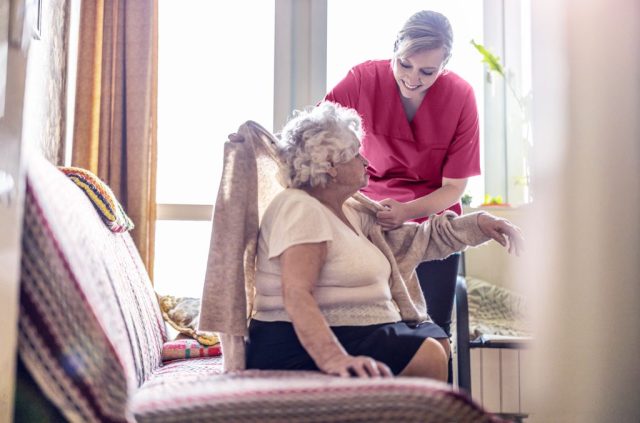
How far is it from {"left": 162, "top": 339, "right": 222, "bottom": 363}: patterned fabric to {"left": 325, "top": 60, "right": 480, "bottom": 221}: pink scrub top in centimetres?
73

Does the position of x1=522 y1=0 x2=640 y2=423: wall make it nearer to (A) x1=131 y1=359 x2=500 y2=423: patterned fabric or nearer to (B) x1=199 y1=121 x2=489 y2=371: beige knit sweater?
(A) x1=131 y1=359 x2=500 y2=423: patterned fabric

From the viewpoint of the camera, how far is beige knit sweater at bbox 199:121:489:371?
1.44 m

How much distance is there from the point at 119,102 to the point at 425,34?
158cm

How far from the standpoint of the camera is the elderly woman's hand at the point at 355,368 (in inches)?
47.9

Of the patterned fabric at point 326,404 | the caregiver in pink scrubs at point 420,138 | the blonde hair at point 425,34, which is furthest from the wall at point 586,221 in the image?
the caregiver in pink scrubs at point 420,138

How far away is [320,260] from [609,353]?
83 cm

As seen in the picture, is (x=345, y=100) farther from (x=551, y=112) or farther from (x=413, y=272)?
(x=551, y=112)

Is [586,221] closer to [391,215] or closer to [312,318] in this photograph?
[312,318]

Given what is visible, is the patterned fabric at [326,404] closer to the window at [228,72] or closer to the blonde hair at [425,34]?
the blonde hair at [425,34]

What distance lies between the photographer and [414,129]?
2.19 m

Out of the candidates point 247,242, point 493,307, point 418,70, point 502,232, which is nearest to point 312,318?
point 247,242

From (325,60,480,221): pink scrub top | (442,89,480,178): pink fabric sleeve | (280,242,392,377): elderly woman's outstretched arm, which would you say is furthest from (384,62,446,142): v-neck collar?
(280,242,392,377): elderly woman's outstretched arm

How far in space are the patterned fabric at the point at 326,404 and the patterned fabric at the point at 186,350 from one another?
96 centimetres

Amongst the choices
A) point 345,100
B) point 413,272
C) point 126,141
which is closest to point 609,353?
point 413,272
